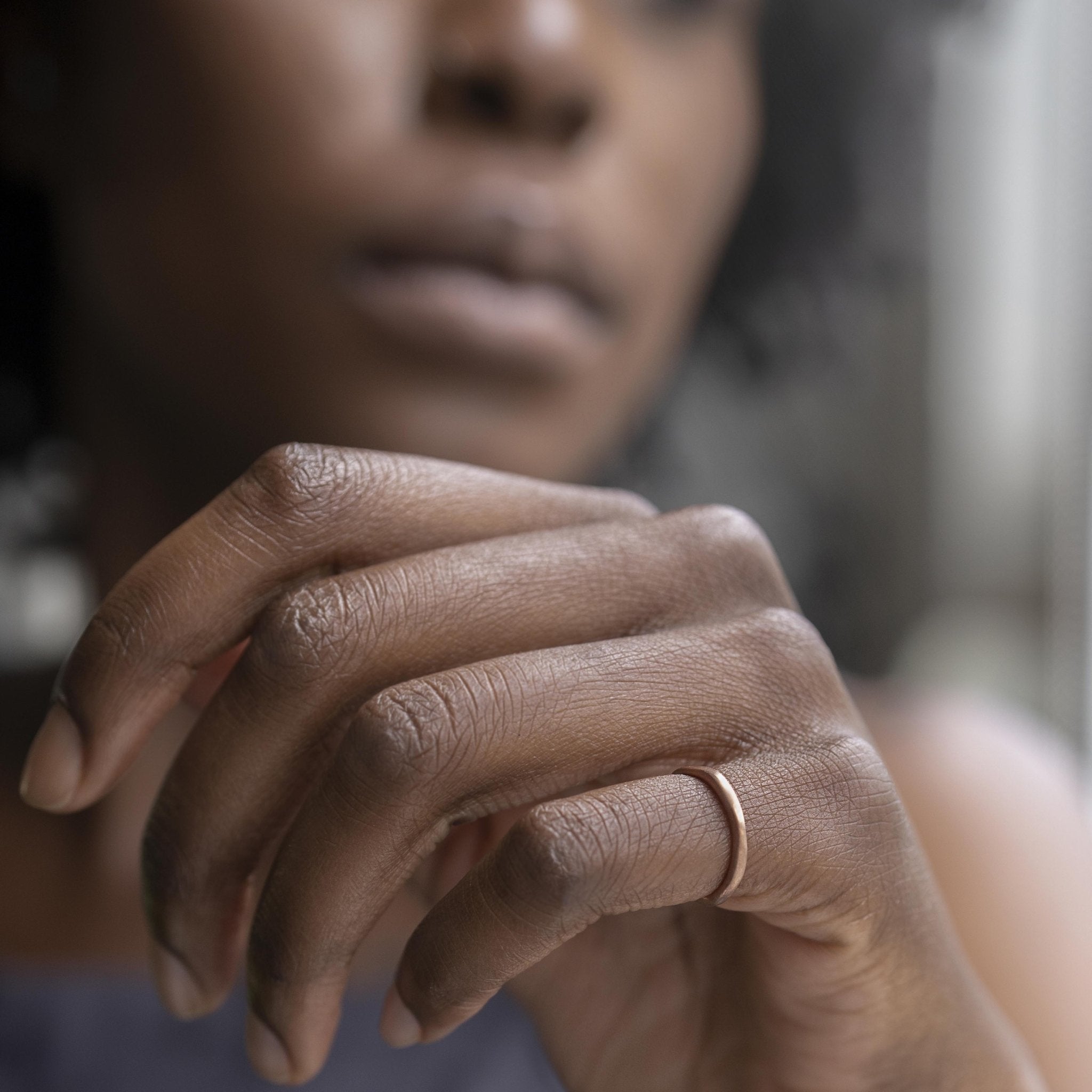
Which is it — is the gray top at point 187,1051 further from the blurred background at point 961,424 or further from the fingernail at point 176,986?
the blurred background at point 961,424

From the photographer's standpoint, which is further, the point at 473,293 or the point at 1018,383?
the point at 1018,383

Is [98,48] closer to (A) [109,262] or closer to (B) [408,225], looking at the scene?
(A) [109,262]

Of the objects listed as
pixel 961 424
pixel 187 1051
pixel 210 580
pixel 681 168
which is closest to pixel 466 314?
pixel 681 168

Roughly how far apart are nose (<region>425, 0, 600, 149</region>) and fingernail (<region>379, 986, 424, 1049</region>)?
0.54 m

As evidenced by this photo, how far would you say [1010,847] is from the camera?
97 cm

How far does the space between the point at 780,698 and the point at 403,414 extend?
411 millimetres

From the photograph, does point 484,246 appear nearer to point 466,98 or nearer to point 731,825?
point 466,98

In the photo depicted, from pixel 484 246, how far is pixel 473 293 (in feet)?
0.11

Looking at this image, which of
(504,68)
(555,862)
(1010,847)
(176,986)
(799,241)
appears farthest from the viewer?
(799,241)

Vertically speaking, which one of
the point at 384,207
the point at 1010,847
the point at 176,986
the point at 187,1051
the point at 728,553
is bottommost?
the point at 187,1051

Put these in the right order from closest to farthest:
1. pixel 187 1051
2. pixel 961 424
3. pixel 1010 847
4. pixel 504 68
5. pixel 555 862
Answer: pixel 555 862, pixel 504 68, pixel 187 1051, pixel 1010 847, pixel 961 424

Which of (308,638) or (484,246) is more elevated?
(484,246)

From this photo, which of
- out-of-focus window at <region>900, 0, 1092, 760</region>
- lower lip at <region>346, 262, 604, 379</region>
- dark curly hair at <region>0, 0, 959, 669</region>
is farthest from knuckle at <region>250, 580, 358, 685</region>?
out-of-focus window at <region>900, 0, 1092, 760</region>

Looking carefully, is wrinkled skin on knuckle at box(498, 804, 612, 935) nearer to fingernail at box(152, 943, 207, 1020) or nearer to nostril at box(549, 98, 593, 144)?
fingernail at box(152, 943, 207, 1020)
